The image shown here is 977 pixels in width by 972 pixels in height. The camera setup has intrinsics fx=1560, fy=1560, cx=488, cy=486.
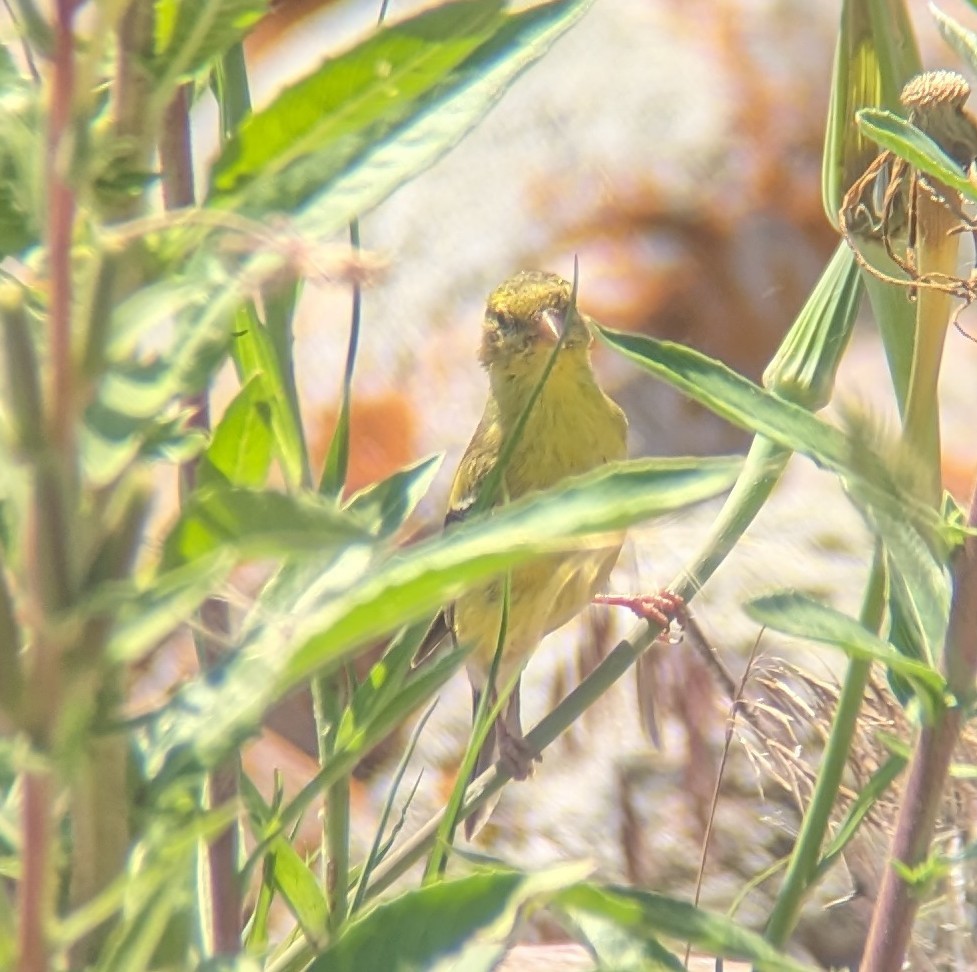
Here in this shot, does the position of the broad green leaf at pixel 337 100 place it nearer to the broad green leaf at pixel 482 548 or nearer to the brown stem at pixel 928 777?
the broad green leaf at pixel 482 548

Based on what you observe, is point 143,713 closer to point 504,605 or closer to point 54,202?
point 54,202

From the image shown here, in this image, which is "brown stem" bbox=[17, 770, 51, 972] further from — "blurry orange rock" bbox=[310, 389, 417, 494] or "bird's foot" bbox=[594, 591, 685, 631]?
"blurry orange rock" bbox=[310, 389, 417, 494]

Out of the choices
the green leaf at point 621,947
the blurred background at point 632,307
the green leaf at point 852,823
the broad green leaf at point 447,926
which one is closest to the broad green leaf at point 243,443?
the broad green leaf at point 447,926

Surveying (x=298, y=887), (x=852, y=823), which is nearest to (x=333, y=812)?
(x=298, y=887)

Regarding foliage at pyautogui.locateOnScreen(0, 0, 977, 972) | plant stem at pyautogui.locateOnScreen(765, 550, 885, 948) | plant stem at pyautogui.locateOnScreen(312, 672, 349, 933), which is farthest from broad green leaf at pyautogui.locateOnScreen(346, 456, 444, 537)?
plant stem at pyautogui.locateOnScreen(765, 550, 885, 948)

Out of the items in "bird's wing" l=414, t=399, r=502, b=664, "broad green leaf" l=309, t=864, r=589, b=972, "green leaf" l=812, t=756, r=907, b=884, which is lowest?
"bird's wing" l=414, t=399, r=502, b=664

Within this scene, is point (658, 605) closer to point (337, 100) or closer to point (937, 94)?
point (937, 94)

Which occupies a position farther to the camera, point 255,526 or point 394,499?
point 394,499
